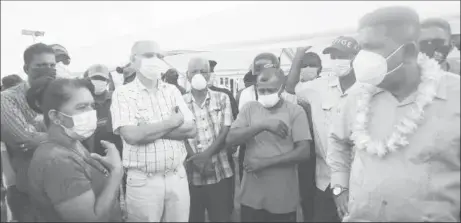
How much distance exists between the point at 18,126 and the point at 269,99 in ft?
5.53

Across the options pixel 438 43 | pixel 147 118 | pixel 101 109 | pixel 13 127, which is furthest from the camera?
pixel 101 109

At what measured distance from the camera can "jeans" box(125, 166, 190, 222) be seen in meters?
2.37

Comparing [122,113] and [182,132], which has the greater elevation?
[122,113]

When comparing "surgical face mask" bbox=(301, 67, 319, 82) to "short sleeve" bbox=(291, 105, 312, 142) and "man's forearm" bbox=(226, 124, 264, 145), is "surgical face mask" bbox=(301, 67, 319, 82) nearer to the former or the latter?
"short sleeve" bbox=(291, 105, 312, 142)

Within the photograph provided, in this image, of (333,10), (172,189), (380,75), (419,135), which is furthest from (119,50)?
(419,135)

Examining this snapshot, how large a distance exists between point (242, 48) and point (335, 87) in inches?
36.4

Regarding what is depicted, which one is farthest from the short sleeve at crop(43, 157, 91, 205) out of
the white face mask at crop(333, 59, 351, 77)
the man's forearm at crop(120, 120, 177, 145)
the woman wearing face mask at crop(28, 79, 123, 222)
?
the white face mask at crop(333, 59, 351, 77)

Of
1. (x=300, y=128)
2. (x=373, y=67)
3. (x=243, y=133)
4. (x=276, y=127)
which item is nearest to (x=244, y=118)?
(x=243, y=133)

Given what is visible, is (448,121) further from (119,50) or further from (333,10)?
(119,50)

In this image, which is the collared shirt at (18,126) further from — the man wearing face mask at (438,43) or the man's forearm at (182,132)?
the man wearing face mask at (438,43)

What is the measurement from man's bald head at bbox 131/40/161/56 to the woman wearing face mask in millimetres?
618

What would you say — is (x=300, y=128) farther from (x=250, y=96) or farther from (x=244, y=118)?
(x=250, y=96)

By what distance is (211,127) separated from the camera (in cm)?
301

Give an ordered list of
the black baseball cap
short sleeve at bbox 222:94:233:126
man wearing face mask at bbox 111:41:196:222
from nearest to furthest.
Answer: man wearing face mask at bbox 111:41:196:222 → the black baseball cap → short sleeve at bbox 222:94:233:126
